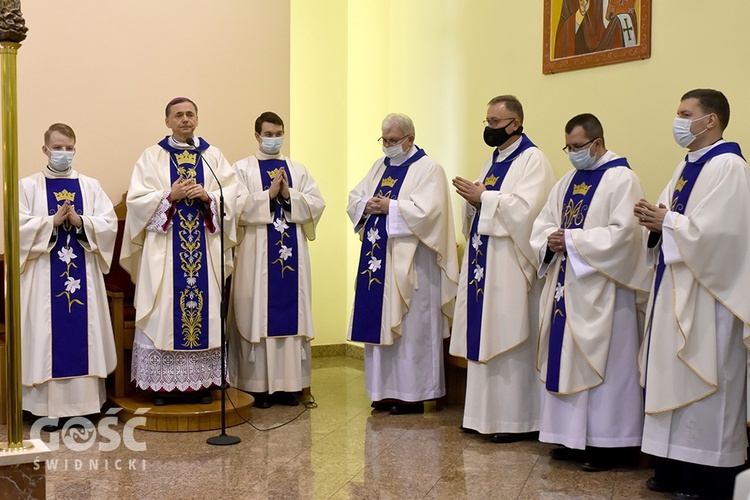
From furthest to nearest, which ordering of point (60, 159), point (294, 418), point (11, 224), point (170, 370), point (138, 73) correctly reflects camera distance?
point (138, 73), point (294, 418), point (170, 370), point (60, 159), point (11, 224)

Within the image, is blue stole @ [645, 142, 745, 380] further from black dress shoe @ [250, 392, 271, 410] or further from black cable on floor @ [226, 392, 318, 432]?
black dress shoe @ [250, 392, 271, 410]

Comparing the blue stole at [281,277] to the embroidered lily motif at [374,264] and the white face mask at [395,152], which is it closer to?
the embroidered lily motif at [374,264]

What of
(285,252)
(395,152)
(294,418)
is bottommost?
(294,418)

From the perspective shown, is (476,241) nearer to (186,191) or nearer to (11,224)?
(186,191)

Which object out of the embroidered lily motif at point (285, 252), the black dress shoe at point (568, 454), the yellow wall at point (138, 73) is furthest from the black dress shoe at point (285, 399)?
the black dress shoe at point (568, 454)

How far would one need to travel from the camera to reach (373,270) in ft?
22.6

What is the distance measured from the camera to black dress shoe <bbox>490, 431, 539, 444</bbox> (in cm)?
605

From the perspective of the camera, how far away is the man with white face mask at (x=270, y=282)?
278 inches

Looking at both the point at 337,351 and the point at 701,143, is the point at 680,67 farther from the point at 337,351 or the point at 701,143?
the point at 337,351

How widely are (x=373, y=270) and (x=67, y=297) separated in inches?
84.0

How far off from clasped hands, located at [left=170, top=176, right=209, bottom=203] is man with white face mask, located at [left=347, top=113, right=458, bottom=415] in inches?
47.6

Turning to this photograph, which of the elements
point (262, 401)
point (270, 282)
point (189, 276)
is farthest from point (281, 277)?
point (262, 401)

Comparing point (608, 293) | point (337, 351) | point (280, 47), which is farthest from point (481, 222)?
point (337, 351)

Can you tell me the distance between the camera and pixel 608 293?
537 cm
